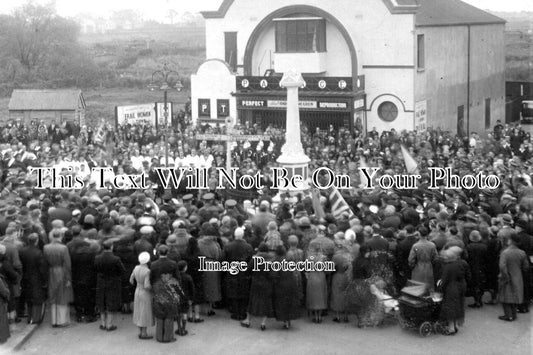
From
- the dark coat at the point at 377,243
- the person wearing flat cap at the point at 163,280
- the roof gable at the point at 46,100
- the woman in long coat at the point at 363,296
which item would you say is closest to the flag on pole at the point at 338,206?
the dark coat at the point at 377,243

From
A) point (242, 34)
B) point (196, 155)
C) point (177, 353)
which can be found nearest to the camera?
point (177, 353)

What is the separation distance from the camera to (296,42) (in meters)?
38.1

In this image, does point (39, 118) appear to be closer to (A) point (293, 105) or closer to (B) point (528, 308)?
(A) point (293, 105)

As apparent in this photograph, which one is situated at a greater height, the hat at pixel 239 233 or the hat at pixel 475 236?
the hat at pixel 239 233

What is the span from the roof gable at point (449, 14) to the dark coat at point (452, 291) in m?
25.1

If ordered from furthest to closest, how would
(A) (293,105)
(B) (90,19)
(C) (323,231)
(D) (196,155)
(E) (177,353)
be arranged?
1. (B) (90,19)
2. (D) (196,155)
3. (A) (293,105)
4. (C) (323,231)
5. (E) (177,353)

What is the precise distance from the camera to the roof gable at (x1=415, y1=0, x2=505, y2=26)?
130 ft

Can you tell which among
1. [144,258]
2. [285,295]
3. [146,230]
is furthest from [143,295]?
[285,295]

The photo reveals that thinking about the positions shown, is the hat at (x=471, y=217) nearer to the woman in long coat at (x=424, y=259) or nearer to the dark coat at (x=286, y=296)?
the woman in long coat at (x=424, y=259)

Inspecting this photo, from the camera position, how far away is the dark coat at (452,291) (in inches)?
554

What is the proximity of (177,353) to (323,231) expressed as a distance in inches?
138

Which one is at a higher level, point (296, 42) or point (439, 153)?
point (296, 42)

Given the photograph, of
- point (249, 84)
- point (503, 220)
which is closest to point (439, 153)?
point (249, 84)

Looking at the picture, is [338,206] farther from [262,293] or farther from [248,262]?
[262,293]
